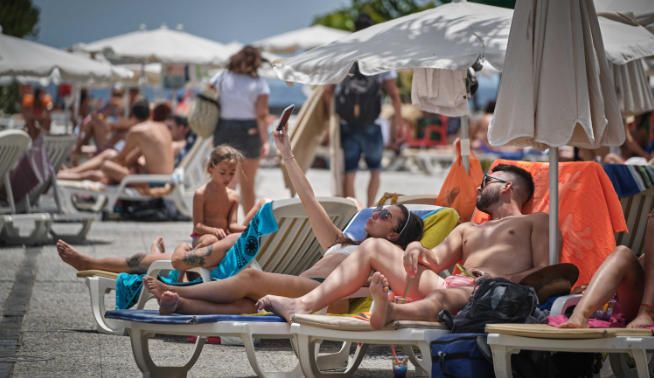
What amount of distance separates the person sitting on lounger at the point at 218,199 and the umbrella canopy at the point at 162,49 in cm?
1376

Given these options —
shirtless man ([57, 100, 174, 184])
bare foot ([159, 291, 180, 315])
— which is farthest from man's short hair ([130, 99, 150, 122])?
bare foot ([159, 291, 180, 315])

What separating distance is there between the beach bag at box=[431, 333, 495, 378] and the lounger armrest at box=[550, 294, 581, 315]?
0.49 meters

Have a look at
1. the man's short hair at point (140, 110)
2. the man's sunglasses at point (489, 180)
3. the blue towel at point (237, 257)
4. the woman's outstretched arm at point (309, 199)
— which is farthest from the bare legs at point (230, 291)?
the man's short hair at point (140, 110)

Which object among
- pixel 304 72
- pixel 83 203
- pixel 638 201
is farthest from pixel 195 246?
pixel 83 203

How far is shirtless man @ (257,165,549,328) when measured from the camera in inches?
Result: 219

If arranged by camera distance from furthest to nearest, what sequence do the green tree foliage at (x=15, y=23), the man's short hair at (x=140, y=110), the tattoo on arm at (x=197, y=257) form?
the green tree foliage at (x=15, y=23) → the man's short hair at (x=140, y=110) → the tattoo on arm at (x=197, y=257)

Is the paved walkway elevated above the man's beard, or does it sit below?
below

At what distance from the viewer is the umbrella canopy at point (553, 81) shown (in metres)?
6.07

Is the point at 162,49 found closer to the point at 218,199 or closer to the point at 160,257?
the point at 218,199

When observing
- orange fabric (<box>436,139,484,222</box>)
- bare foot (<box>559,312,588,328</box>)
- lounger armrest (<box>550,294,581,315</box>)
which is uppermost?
orange fabric (<box>436,139,484,222</box>)

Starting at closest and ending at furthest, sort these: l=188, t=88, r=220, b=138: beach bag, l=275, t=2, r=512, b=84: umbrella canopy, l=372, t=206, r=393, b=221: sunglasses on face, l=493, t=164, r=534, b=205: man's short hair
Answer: l=372, t=206, r=393, b=221: sunglasses on face
l=493, t=164, r=534, b=205: man's short hair
l=275, t=2, r=512, b=84: umbrella canopy
l=188, t=88, r=220, b=138: beach bag

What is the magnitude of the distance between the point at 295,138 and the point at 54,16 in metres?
68.7

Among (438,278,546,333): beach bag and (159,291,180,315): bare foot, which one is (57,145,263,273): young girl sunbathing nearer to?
(159,291,180,315): bare foot

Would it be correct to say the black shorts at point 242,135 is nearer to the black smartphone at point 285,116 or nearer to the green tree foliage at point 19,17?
the black smartphone at point 285,116
